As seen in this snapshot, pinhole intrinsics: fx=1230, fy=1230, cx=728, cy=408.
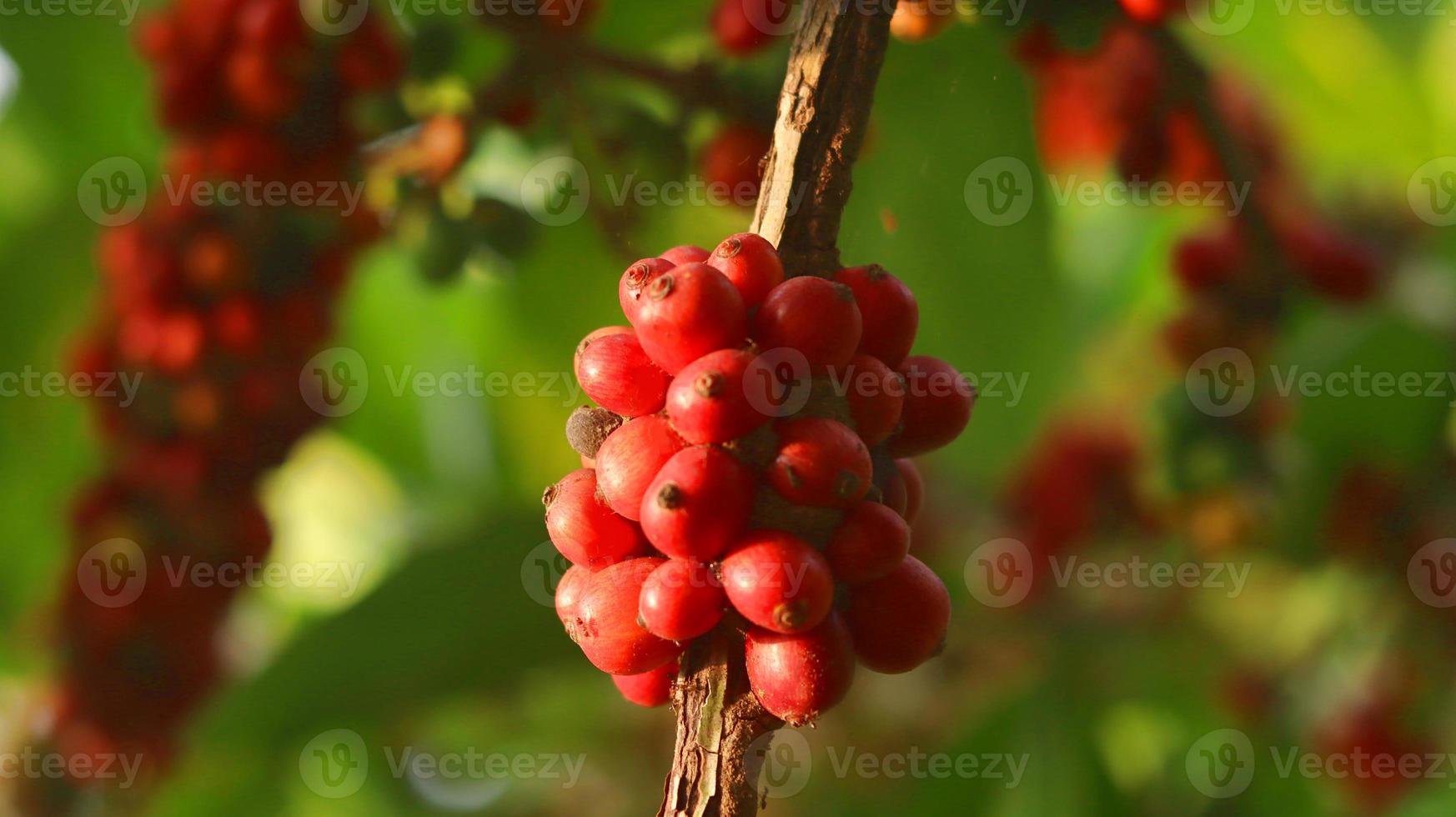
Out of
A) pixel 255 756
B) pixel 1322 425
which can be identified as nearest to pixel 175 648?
pixel 255 756

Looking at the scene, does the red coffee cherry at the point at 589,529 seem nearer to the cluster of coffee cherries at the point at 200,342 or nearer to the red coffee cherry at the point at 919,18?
the red coffee cherry at the point at 919,18

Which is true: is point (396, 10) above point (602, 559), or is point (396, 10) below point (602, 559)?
above

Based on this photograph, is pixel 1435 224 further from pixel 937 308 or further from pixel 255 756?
pixel 255 756

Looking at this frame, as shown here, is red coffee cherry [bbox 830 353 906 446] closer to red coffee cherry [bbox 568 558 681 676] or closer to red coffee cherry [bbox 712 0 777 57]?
red coffee cherry [bbox 568 558 681 676]

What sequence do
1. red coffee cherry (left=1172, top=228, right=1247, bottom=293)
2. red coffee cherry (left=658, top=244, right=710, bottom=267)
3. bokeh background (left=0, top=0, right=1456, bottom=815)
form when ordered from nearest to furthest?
red coffee cherry (left=658, top=244, right=710, bottom=267)
bokeh background (left=0, top=0, right=1456, bottom=815)
red coffee cherry (left=1172, top=228, right=1247, bottom=293)

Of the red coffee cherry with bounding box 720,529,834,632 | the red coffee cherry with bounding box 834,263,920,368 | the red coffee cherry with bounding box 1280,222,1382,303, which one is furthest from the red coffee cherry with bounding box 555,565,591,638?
the red coffee cherry with bounding box 1280,222,1382,303

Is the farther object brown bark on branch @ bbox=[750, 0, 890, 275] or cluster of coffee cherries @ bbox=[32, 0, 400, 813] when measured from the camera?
cluster of coffee cherries @ bbox=[32, 0, 400, 813]

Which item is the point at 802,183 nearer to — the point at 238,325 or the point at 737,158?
the point at 737,158
